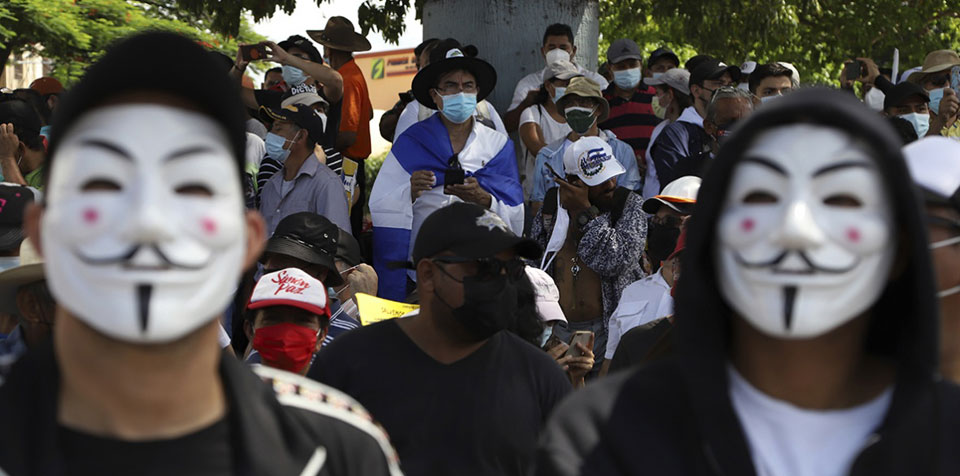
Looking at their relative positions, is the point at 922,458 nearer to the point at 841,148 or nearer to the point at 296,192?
the point at 841,148

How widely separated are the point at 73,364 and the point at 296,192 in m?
5.47

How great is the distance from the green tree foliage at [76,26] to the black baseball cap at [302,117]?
4152mm

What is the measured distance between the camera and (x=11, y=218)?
518cm

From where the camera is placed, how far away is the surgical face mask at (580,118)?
8141mm

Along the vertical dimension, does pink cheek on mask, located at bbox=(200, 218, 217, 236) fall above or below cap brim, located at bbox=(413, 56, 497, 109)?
above

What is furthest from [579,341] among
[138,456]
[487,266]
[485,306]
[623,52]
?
[623,52]

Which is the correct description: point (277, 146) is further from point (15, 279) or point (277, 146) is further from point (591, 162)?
point (15, 279)

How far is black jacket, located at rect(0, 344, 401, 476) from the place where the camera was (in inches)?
86.0

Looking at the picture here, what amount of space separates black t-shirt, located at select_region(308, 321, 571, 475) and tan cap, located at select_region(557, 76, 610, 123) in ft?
13.5

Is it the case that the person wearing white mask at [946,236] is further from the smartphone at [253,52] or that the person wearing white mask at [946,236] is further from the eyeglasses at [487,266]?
the smartphone at [253,52]

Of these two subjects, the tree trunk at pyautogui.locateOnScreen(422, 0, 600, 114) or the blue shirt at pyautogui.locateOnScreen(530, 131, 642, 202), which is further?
the tree trunk at pyautogui.locateOnScreen(422, 0, 600, 114)

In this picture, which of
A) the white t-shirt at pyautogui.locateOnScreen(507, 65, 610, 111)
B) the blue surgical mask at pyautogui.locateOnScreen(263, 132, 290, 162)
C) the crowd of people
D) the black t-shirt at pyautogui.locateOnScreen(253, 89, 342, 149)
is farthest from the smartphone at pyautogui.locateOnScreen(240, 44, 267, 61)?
the crowd of people

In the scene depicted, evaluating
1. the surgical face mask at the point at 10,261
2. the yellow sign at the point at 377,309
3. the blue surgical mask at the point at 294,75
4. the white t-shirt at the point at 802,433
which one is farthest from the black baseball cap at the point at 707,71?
the white t-shirt at the point at 802,433

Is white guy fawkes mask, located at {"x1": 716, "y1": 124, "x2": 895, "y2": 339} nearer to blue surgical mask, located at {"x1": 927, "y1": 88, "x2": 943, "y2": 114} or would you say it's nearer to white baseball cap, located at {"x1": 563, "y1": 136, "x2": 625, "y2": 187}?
white baseball cap, located at {"x1": 563, "y1": 136, "x2": 625, "y2": 187}
